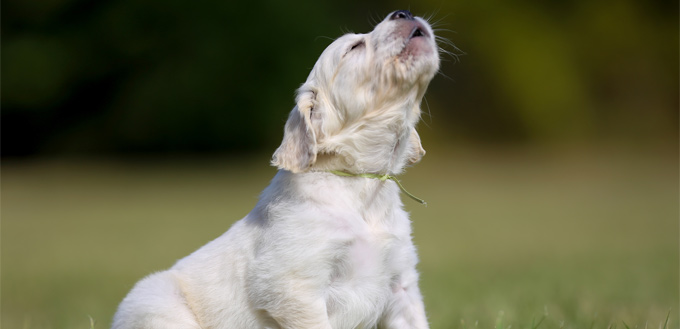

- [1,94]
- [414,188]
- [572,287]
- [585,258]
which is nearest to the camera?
[572,287]

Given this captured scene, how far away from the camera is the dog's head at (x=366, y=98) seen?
3895 mm

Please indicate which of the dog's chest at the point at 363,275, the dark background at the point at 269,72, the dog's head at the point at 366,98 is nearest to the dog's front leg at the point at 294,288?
the dog's chest at the point at 363,275

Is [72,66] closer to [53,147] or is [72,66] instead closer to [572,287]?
[53,147]

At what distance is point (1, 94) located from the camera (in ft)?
67.5

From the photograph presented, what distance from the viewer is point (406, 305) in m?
3.85

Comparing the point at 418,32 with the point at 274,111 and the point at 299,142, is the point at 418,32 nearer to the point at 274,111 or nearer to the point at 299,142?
the point at 299,142

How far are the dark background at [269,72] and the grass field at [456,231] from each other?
1.08 metres

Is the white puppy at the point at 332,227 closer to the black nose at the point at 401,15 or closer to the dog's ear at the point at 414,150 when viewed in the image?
the black nose at the point at 401,15

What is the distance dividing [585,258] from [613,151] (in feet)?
45.2

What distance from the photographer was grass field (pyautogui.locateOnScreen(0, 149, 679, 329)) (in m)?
5.96

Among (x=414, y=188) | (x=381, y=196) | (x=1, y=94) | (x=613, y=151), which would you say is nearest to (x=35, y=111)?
(x=1, y=94)

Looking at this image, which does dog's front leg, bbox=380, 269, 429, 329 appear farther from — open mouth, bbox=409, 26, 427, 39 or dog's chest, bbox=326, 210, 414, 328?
open mouth, bbox=409, 26, 427, 39

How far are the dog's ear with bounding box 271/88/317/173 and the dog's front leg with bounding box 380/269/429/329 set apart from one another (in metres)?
0.78

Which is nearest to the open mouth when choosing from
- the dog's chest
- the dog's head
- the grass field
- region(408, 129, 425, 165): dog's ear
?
the dog's head
